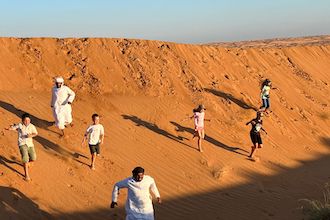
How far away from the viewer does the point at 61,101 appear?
1104 cm

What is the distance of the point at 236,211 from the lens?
32.5ft

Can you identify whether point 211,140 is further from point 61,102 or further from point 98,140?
point 61,102

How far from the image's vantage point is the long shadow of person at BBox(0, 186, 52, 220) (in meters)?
8.30

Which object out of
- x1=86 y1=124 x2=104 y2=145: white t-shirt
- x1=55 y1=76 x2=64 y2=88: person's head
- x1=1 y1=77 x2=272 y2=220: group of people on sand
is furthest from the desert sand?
x1=55 y1=76 x2=64 y2=88: person's head

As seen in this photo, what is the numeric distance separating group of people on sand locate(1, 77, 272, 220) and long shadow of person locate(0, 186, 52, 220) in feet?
1.79

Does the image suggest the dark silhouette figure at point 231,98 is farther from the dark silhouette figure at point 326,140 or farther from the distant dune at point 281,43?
the distant dune at point 281,43

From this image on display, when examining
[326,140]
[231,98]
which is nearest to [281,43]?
[326,140]

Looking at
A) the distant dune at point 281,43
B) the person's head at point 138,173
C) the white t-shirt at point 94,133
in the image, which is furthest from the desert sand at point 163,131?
the distant dune at point 281,43

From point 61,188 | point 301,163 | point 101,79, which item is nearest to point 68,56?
point 101,79

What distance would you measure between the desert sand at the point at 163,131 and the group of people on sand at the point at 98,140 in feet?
1.42

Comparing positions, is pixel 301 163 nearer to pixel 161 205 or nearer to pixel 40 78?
pixel 161 205

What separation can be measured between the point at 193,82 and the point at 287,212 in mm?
6653

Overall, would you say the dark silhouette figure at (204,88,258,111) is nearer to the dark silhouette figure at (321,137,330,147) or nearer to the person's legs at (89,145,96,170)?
the dark silhouette figure at (321,137,330,147)

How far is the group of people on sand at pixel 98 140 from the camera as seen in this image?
245 inches
